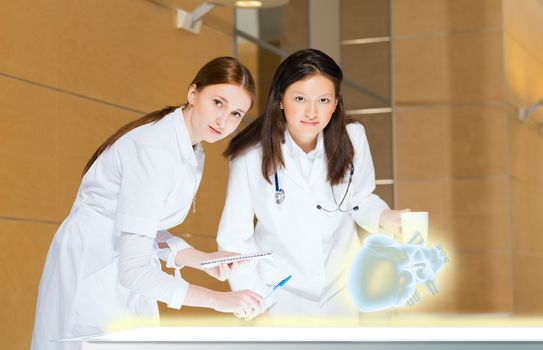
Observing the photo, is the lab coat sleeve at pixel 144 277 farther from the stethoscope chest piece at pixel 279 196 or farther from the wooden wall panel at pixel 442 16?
the wooden wall panel at pixel 442 16

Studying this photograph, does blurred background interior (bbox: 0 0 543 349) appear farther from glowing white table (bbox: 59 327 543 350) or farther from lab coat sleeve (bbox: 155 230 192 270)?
glowing white table (bbox: 59 327 543 350)

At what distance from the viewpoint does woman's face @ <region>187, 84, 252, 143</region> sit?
2.31 metres

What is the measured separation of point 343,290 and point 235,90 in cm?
80

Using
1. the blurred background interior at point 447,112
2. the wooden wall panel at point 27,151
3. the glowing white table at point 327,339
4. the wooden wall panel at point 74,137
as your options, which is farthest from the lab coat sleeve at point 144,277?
the blurred background interior at point 447,112

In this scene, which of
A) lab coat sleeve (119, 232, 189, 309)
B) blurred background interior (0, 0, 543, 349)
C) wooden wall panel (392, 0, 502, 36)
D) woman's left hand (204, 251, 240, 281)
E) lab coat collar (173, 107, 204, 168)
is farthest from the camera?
wooden wall panel (392, 0, 502, 36)

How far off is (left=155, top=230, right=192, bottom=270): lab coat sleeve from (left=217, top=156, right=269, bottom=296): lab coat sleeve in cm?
29

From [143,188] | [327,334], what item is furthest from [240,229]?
[327,334]

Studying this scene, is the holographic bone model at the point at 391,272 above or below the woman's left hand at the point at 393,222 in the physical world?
below

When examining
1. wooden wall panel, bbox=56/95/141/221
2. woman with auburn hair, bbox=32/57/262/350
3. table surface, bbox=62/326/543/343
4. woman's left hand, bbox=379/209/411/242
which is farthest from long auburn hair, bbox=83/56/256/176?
wooden wall panel, bbox=56/95/141/221

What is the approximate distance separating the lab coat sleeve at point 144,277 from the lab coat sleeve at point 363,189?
2.51 ft

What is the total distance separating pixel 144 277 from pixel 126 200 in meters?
0.19

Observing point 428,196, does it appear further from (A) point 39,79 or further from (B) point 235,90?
(B) point 235,90

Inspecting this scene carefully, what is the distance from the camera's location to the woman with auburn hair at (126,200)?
7.14 ft

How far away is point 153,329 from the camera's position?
1.71 m
